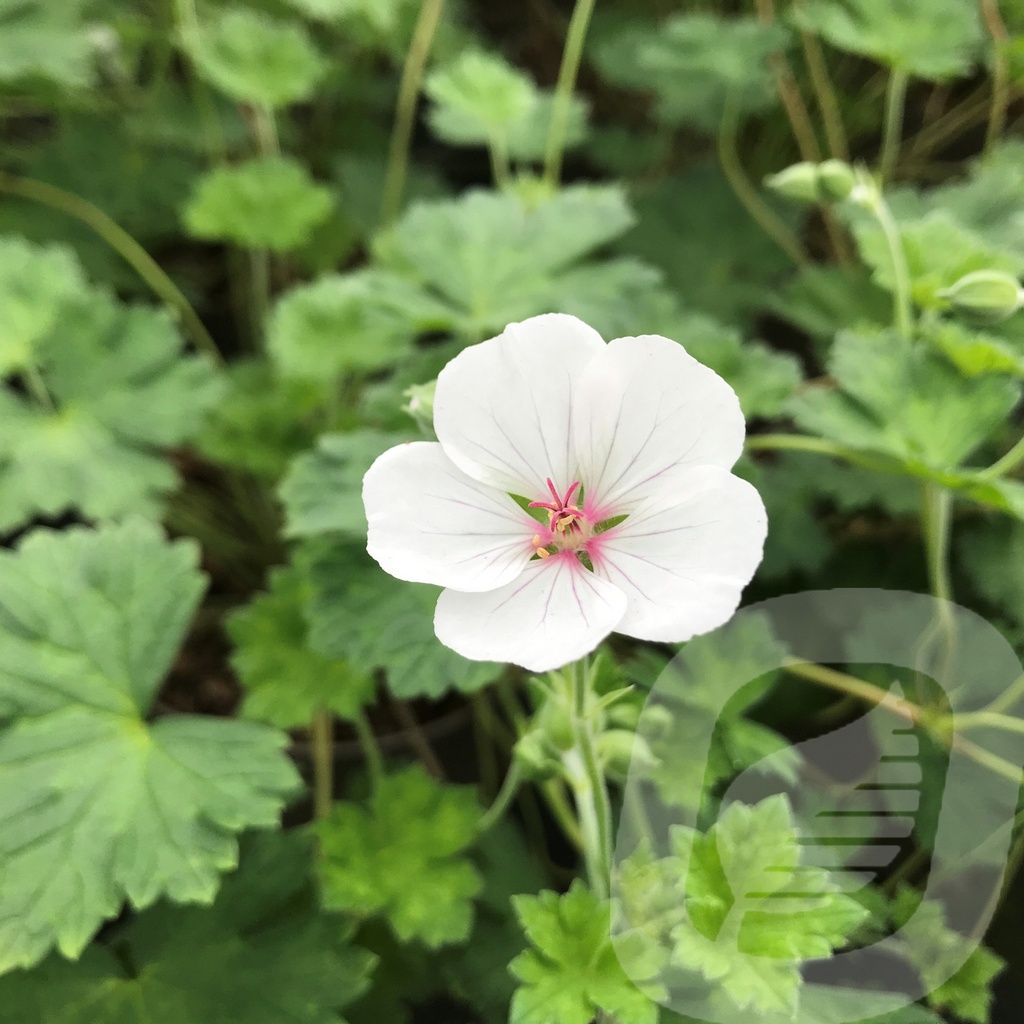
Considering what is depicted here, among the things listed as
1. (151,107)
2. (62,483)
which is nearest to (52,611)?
(62,483)

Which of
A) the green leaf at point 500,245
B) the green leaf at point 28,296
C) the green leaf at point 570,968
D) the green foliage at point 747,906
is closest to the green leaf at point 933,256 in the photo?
the green leaf at point 500,245

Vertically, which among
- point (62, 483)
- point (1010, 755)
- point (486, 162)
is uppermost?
point (486, 162)

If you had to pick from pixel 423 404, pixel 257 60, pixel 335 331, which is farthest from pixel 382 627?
pixel 257 60

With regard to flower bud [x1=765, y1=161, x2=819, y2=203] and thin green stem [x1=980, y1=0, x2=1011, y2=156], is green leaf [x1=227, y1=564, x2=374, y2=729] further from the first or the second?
thin green stem [x1=980, y1=0, x2=1011, y2=156]

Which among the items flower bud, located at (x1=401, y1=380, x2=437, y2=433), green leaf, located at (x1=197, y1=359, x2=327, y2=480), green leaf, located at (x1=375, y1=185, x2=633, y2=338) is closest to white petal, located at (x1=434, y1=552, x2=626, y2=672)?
flower bud, located at (x1=401, y1=380, x2=437, y2=433)

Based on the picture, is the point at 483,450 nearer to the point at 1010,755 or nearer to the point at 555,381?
the point at 555,381

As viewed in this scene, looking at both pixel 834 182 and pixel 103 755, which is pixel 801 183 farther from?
pixel 103 755
